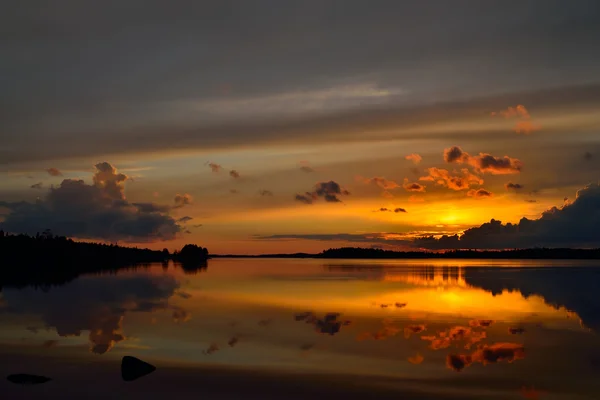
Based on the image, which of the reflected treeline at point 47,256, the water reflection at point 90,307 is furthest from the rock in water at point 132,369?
the reflected treeline at point 47,256

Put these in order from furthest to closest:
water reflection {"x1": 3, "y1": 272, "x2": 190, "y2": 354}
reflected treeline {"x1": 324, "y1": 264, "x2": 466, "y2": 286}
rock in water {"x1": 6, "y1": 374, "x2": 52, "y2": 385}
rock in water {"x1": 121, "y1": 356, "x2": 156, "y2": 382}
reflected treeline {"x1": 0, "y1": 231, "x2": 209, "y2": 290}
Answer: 1. reflected treeline {"x1": 0, "y1": 231, "x2": 209, "y2": 290}
2. reflected treeline {"x1": 324, "y1": 264, "x2": 466, "y2": 286}
3. water reflection {"x1": 3, "y1": 272, "x2": 190, "y2": 354}
4. rock in water {"x1": 121, "y1": 356, "x2": 156, "y2": 382}
5. rock in water {"x1": 6, "y1": 374, "x2": 52, "y2": 385}

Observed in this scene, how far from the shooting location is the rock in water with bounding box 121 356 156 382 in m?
20.3

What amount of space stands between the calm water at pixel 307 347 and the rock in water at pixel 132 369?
0.44 metres

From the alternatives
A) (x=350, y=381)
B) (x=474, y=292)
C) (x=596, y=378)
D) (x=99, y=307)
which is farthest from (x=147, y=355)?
(x=474, y=292)

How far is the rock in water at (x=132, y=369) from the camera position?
800 inches

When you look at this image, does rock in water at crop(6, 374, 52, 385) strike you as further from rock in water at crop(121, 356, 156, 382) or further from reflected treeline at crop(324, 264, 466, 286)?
reflected treeline at crop(324, 264, 466, 286)

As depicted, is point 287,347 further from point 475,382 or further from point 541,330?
point 541,330

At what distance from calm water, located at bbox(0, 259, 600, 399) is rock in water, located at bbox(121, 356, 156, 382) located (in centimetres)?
44

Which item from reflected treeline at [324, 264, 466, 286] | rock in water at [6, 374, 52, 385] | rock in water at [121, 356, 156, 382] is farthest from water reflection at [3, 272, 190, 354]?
reflected treeline at [324, 264, 466, 286]

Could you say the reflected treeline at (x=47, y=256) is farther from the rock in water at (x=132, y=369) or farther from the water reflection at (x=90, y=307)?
the rock in water at (x=132, y=369)

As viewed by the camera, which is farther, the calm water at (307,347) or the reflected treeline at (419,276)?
the reflected treeline at (419,276)

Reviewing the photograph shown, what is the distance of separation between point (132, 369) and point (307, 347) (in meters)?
8.64

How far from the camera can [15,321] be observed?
34.7 m

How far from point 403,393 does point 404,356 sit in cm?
584
